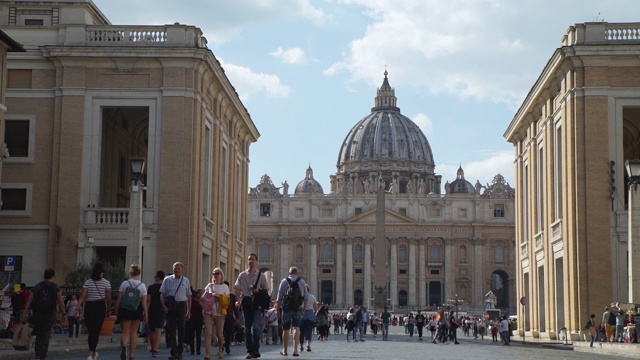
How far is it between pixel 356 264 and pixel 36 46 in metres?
112

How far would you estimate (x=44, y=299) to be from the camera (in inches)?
712

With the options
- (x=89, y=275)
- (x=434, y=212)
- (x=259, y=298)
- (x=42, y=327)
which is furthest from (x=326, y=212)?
(x=42, y=327)

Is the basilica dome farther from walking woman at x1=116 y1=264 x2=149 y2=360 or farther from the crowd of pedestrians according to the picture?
walking woman at x1=116 y1=264 x2=149 y2=360

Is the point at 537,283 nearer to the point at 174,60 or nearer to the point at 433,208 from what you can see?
the point at 174,60

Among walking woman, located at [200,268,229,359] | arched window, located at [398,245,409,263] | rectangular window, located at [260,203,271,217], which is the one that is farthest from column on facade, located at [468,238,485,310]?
walking woman, located at [200,268,229,359]

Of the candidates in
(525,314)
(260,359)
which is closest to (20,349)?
(260,359)

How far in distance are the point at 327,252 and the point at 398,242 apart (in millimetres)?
9958

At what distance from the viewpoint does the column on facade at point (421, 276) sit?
490 ft

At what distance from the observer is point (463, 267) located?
492 feet

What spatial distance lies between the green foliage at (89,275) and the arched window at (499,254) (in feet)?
375

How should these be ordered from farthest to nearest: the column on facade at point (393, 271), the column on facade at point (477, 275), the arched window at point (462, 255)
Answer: the arched window at point (462, 255) → the column on facade at point (393, 271) → the column on facade at point (477, 275)

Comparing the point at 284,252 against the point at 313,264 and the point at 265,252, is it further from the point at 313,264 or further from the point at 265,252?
the point at 313,264

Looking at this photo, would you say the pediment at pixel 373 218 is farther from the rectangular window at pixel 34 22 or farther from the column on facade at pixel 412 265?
the rectangular window at pixel 34 22

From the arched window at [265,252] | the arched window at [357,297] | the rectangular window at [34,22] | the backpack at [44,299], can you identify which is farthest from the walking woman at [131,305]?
the arched window at [357,297]
